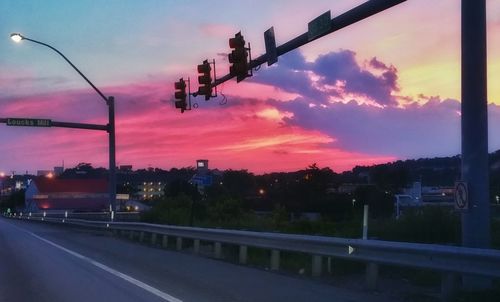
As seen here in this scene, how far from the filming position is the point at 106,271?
1541 cm

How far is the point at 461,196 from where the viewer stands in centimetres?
1102

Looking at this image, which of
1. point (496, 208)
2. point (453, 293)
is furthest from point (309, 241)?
point (496, 208)

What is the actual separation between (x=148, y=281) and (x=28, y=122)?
23527 millimetres

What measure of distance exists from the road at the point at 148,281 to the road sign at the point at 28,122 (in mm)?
15542

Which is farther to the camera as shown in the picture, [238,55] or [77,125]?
[77,125]

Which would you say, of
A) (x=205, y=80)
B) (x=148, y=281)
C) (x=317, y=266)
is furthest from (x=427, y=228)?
(x=205, y=80)

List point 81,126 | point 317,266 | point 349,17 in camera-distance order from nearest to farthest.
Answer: point 317,266 → point 349,17 → point 81,126

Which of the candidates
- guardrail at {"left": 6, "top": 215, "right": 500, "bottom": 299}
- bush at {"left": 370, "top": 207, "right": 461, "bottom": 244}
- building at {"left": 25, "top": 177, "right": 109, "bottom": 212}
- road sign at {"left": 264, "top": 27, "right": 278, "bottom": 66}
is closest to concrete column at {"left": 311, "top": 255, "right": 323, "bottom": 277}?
guardrail at {"left": 6, "top": 215, "right": 500, "bottom": 299}

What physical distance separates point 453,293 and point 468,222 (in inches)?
53.9

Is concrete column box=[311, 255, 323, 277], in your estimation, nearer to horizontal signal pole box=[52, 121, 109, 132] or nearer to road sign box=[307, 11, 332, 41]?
road sign box=[307, 11, 332, 41]

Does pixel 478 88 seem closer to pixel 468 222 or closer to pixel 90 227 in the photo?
pixel 468 222

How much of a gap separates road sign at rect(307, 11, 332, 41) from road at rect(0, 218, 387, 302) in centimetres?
563

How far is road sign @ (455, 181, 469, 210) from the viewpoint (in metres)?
10.9

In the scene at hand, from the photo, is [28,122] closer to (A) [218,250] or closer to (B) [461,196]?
(A) [218,250]
